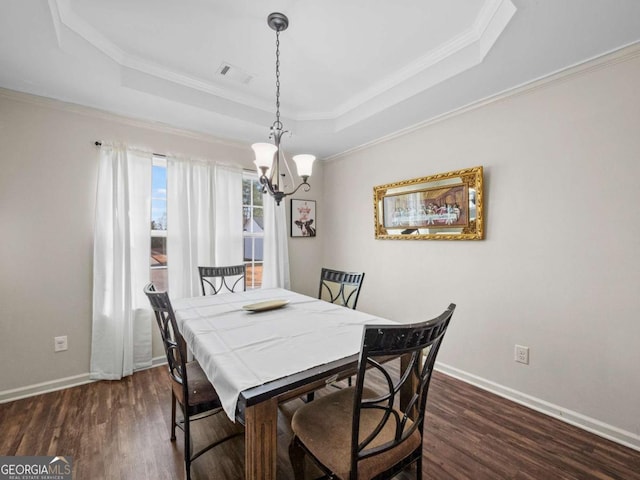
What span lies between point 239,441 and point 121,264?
74.4 inches

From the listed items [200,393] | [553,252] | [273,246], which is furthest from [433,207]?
[200,393]

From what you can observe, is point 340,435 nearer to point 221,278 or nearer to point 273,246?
point 221,278

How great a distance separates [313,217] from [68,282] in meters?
2.75

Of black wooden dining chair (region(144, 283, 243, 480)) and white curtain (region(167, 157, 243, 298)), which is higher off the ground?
white curtain (region(167, 157, 243, 298))

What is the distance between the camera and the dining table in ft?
3.32

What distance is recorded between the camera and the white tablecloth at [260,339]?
114cm

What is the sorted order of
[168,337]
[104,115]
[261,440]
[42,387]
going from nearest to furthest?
1. [261,440]
2. [168,337]
3. [42,387]
4. [104,115]

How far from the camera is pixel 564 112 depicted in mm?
2020

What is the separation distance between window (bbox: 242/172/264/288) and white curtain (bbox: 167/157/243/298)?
6.5 inches

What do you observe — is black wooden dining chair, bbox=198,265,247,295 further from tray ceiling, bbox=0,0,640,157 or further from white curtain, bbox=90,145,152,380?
tray ceiling, bbox=0,0,640,157

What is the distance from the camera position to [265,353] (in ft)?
4.30

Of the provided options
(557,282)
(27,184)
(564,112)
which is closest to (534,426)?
(557,282)

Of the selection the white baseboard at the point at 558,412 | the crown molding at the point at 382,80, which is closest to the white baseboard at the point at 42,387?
the crown molding at the point at 382,80

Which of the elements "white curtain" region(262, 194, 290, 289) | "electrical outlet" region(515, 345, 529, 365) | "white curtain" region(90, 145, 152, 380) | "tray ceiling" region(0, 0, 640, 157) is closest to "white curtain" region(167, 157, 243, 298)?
"white curtain" region(90, 145, 152, 380)
